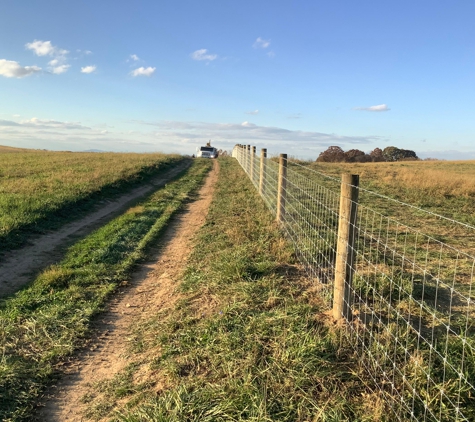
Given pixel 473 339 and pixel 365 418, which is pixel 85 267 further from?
pixel 473 339

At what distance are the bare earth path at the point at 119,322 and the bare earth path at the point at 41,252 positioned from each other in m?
1.52

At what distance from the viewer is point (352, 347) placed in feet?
11.0

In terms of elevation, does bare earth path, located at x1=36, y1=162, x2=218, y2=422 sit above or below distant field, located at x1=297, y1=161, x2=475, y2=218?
below

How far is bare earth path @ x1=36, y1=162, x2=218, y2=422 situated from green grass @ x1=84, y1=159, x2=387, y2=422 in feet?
0.43

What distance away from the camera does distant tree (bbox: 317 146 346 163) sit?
148ft

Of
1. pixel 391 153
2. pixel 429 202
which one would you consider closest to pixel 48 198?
pixel 429 202

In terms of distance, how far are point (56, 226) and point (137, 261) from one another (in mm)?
3051

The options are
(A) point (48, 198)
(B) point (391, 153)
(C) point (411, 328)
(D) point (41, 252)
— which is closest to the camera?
(C) point (411, 328)

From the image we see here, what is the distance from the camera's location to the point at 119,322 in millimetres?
4238

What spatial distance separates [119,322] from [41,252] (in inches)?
126

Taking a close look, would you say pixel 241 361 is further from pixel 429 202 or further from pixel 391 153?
pixel 391 153

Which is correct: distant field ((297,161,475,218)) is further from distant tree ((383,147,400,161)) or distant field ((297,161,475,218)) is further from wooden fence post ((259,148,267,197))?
distant tree ((383,147,400,161))

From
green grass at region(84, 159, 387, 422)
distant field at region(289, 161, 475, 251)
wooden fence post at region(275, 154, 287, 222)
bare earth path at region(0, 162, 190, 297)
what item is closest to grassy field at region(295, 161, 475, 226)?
distant field at region(289, 161, 475, 251)

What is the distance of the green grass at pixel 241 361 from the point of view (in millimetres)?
2660
